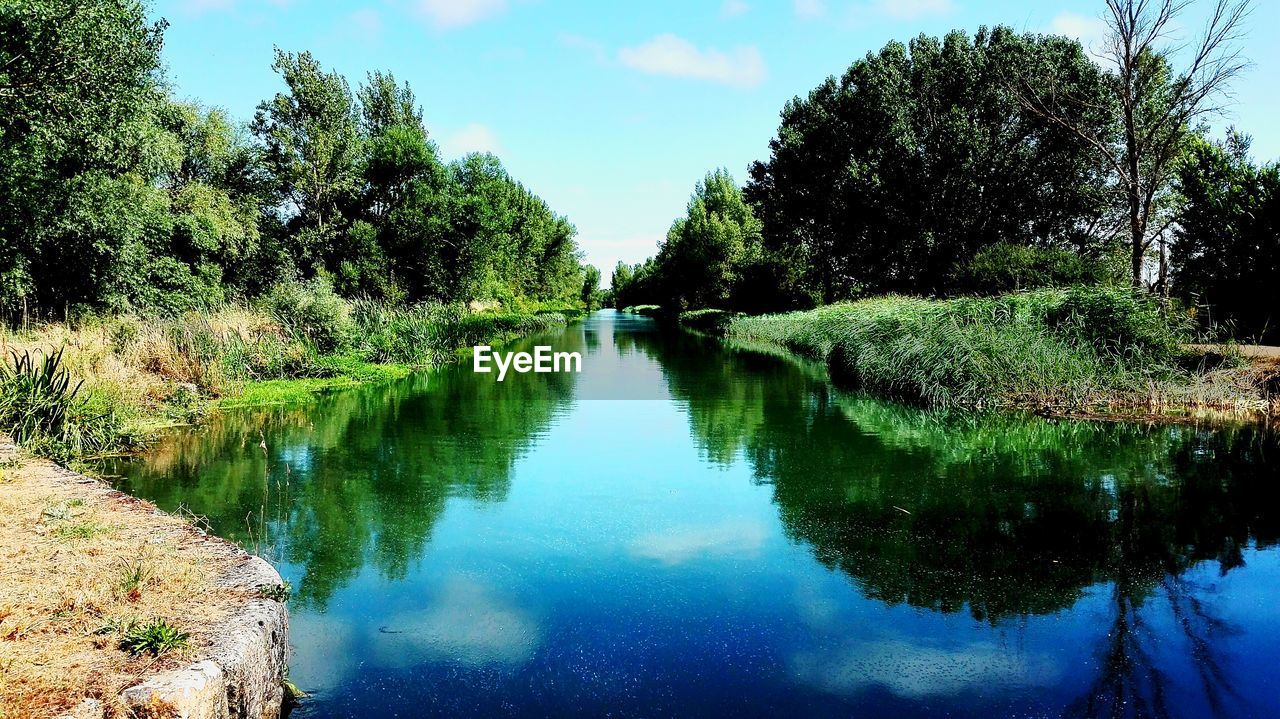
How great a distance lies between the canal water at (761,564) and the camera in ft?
13.2

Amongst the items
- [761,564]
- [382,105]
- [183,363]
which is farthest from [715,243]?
[761,564]

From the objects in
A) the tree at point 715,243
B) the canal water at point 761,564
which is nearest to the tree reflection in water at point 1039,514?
the canal water at point 761,564

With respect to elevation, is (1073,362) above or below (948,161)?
below

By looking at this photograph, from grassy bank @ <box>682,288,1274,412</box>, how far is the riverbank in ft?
40.0

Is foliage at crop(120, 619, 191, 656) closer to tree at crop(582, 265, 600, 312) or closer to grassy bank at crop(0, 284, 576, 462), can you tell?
grassy bank at crop(0, 284, 576, 462)

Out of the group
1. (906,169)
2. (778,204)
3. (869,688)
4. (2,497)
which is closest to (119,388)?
(2,497)

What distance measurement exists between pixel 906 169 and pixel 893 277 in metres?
4.87

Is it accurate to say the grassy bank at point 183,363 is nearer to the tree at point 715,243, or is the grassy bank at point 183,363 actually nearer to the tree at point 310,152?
the tree at point 310,152

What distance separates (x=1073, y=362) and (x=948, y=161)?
61.1 feet

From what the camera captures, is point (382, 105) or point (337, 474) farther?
point (382, 105)

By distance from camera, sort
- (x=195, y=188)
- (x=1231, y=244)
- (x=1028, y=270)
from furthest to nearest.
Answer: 1. (x=195, y=188)
2. (x=1028, y=270)
3. (x=1231, y=244)

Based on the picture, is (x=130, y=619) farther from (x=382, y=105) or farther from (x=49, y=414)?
(x=382, y=105)

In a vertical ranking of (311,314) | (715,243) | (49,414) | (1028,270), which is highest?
(715,243)

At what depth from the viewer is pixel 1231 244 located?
20.8 metres
